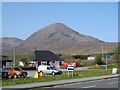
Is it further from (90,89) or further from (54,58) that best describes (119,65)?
(90,89)

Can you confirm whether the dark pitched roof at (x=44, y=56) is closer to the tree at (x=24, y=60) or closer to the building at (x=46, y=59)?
the building at (x=46, y=59)

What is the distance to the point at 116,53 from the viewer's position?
5759 centimetres

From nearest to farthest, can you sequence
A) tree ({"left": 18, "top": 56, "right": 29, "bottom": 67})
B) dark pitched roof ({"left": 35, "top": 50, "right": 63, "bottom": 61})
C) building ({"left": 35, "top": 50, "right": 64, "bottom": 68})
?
tree ({"left": 18, "top": 56, "right": 29, "bottom": 67})
building ({"left": 35, "top": 50, "right": 64, "bottom": 68})
dark pitched roof ({"left": 35, "top": 50, "right": 63, "bottom": 61})

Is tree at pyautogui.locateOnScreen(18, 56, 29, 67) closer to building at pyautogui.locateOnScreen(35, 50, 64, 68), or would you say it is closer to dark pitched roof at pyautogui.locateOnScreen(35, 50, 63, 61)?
building at pyautogui.locateOnScreen(35, 50, 64, 68)

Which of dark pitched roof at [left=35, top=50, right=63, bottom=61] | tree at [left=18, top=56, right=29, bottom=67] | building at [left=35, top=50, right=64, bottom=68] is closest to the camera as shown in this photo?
tree at [left=18, top=56, right=29, bottom=67]

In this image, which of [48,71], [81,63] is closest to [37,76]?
[48,71]

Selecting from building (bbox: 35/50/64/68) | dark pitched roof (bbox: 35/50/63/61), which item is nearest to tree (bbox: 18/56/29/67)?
building (bbox: 35/50/64/68)

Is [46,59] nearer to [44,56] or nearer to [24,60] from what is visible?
[44,56]

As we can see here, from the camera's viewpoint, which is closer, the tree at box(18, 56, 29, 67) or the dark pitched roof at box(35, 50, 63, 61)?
the tree at box(18, 56, 29, 67)

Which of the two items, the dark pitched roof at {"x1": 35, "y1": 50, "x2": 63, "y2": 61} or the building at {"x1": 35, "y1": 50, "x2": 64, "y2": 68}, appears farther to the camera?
the dark pitched roof at {"x1": 35, "y1": 50, "x2": 63, "y2": 61}

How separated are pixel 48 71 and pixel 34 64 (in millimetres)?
28219

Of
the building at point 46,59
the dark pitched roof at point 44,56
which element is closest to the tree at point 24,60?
the building at point 46,59

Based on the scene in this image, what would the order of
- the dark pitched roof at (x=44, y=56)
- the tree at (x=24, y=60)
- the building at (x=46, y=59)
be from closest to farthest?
the tree at (x=24, y=60), the building at (x=46, y=59), the dark pitched roof at (x=44, y=56)

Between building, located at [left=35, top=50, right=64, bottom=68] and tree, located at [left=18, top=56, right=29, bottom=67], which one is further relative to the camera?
building, located at [left=35, top=50, right=64, bottom=68]
